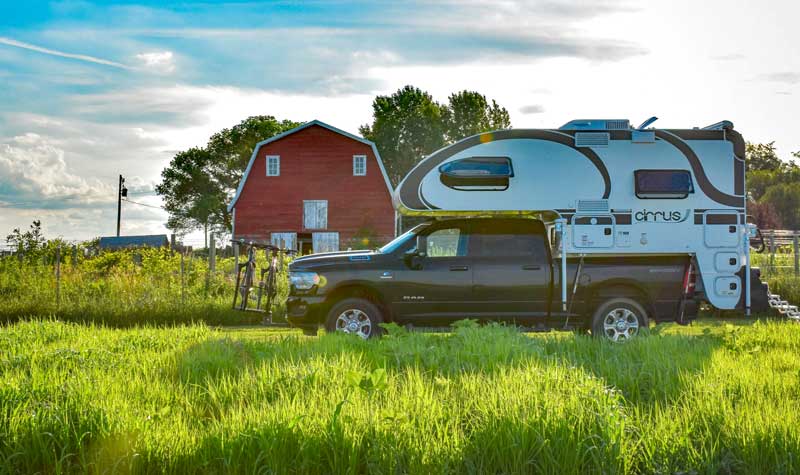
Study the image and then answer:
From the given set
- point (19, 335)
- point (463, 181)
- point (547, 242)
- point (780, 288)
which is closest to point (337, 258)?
point (463, 181)

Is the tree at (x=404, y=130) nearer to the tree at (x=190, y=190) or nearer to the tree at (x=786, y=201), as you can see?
the tree at (x=190, y=190)

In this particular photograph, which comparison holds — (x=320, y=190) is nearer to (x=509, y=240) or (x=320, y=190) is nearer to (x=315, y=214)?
(x=315, y=214)

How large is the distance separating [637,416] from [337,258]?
6.73 m

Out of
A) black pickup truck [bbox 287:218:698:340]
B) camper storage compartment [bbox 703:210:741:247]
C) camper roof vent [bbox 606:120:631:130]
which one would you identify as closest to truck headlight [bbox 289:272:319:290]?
black pickup truck [bbox 287:218:698:340]

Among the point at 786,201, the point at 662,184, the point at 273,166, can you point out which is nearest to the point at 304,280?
the point at 662,184

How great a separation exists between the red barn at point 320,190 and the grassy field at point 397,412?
27863mm

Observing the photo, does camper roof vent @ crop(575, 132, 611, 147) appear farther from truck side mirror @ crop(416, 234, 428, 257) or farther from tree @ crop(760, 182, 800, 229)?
tree @ crop(760, 182, 800, 229)

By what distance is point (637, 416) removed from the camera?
546cm

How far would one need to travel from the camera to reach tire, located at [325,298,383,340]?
11266 mm

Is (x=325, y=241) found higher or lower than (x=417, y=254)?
higher

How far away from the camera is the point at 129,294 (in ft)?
56.4

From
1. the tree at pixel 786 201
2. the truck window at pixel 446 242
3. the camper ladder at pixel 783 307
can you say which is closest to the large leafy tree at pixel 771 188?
the tree at pixel 786 201

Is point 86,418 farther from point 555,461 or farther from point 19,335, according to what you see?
point 19,335

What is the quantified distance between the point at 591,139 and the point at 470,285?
10.4 feet
